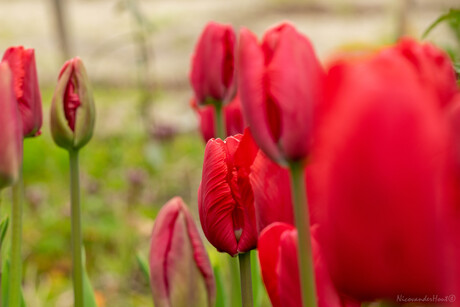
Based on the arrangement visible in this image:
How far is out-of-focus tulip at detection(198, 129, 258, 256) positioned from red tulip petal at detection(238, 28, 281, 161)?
76 mm

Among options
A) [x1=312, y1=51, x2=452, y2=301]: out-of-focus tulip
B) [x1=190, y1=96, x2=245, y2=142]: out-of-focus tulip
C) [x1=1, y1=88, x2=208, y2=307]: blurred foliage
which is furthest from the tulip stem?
[x1=1, y1=88, x2=208, y2=307]: blurred foliage

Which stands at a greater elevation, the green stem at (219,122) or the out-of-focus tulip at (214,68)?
the out-of-focus tulip at (214,68)

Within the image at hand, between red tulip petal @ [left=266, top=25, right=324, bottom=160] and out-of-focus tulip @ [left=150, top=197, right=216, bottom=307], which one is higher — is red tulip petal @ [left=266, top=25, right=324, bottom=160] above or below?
above

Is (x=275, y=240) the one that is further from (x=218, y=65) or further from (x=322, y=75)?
(x=218, y=65)

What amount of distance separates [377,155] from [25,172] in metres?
2.88

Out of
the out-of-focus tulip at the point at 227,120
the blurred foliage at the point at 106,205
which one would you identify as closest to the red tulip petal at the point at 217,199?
the out-of-focus tulip at the point at 227,120

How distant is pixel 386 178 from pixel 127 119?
3.45 metres

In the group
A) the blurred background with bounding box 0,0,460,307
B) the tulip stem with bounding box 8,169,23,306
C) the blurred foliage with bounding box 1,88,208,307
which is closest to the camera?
the tulip stem with bounding box 8,169,23,306

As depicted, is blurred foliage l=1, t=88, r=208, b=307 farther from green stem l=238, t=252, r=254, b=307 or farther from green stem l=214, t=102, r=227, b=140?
green stem l=238, t=252, r=254, b=307

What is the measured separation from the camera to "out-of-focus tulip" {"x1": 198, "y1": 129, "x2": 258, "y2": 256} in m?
0.40

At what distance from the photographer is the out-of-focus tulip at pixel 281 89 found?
30 centimetres

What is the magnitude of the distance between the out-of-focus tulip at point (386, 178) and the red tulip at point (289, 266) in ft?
0.27

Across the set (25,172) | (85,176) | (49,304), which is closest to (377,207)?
(49,304)

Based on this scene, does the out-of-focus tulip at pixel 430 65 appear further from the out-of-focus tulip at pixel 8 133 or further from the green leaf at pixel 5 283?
the green leaf at pixel 5 283
